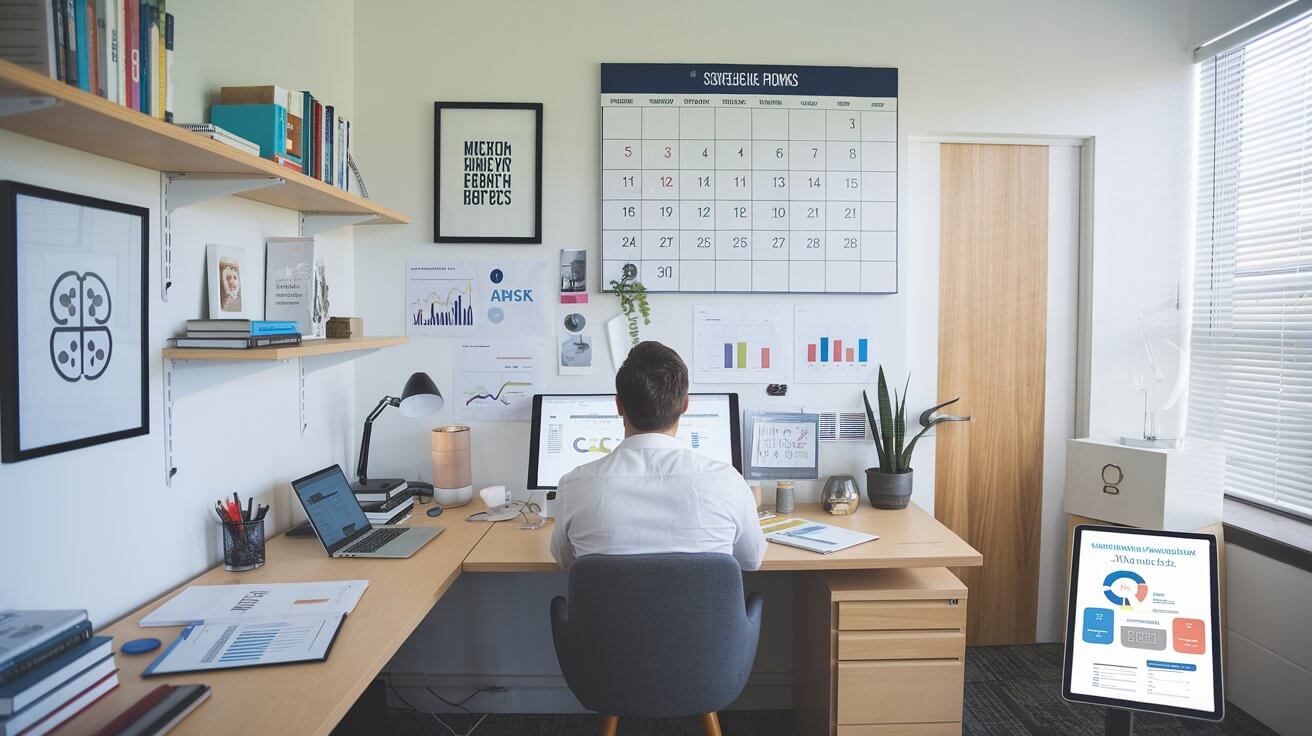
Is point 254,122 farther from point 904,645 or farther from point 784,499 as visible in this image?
point 904,645

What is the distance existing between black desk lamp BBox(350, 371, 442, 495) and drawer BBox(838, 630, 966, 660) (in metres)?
1.55

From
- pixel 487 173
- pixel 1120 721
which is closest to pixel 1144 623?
pixel 1120 721

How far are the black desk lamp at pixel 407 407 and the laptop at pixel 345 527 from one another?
16 centimetres

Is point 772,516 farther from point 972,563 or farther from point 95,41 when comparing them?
point 95,41

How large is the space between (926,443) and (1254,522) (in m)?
1.13

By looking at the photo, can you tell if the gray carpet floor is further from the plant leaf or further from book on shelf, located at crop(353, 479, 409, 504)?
the plant leaf

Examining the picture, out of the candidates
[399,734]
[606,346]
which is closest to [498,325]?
[606,346]

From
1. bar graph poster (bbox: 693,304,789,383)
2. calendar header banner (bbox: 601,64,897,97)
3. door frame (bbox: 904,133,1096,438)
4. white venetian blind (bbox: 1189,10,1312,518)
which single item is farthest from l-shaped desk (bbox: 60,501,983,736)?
calendar header banner (bbox: 601,64,897,97)

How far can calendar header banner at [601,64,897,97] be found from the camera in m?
2.74

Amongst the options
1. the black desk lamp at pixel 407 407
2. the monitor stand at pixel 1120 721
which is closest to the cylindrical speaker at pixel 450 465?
the black desk lamp at pixel 407 407

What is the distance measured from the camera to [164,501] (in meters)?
1.79

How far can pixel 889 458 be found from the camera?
2.70 metres

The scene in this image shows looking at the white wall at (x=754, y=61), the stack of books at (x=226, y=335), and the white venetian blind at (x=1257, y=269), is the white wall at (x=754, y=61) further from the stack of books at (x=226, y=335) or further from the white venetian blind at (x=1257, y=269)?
the stack of books at (x=226, y=335)

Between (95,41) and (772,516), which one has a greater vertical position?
(95,41)
